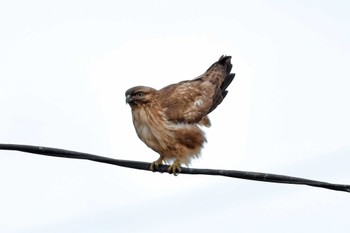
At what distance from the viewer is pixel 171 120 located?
10.8 m

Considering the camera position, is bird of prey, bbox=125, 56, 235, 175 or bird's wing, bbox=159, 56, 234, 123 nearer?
bird of prey, bbox=125, 56, 235, 175

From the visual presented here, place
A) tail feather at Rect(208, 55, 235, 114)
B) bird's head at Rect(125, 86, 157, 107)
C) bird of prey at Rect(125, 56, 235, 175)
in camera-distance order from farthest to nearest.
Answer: tail feather at Rect(208, 55, 235, 114) < bird's head at Rect(125, 86, 157, 107) < bird of prey at Rect(125, 56, 235, 175)

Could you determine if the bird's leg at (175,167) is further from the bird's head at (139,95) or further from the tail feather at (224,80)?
the tail feather at (224,80)

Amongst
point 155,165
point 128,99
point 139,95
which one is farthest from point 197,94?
point 155,165

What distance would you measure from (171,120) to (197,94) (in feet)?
2.87

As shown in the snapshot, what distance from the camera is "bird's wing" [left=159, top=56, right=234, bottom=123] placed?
35.9ft

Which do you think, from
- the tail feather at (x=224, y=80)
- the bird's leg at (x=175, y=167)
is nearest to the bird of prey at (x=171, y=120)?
the bird's leg at (x=175, y=167)

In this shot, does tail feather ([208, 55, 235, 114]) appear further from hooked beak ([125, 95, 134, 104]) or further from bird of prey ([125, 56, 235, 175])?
hooked beak ([125, 95, 134, 104])

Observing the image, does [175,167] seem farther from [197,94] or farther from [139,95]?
[197,94]

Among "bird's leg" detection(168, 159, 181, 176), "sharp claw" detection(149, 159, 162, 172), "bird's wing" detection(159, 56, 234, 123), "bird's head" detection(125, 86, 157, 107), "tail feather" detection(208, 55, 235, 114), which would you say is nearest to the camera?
"sharp claw" detection(149, 159, 162, 172)

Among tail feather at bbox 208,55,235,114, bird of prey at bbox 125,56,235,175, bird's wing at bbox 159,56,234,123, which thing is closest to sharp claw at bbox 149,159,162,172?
bird of prey at bbox 125,56,235,175

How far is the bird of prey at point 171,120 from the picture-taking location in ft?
34.4

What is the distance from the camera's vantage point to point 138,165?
27.6 feet

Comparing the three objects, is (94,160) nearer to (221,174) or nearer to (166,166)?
(221,174)
